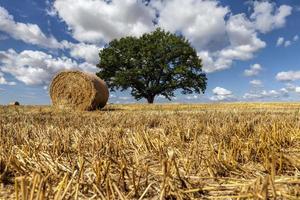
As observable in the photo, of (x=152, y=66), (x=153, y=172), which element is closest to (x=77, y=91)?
(x=153, y=172)

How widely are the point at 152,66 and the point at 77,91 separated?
23.3 m

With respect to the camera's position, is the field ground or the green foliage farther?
the green foliage

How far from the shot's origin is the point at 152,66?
1540 inches

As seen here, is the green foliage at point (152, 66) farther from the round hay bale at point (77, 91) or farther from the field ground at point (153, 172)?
the field ground at point (153, 172)

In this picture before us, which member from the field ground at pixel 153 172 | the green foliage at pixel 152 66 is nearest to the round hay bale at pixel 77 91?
the field ground at pixel 153 172

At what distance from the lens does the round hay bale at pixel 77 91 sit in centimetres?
1605

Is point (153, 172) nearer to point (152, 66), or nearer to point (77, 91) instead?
point (77, 91)

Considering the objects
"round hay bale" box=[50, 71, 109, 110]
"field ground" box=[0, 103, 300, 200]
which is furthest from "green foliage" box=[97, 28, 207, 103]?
"field ground" box=[0, 103, 300, 200]

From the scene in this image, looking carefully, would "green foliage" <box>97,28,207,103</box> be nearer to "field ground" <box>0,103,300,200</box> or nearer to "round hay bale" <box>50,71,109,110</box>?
"round hay bale" <box>50,71,109,110</box>

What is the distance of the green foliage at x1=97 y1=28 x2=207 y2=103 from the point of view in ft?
127

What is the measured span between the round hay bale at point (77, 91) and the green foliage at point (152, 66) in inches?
828

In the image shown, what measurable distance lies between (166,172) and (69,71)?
50.9 feet

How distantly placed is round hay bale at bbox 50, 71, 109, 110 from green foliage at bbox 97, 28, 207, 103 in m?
21.0

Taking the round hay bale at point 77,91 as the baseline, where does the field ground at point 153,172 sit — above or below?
below
